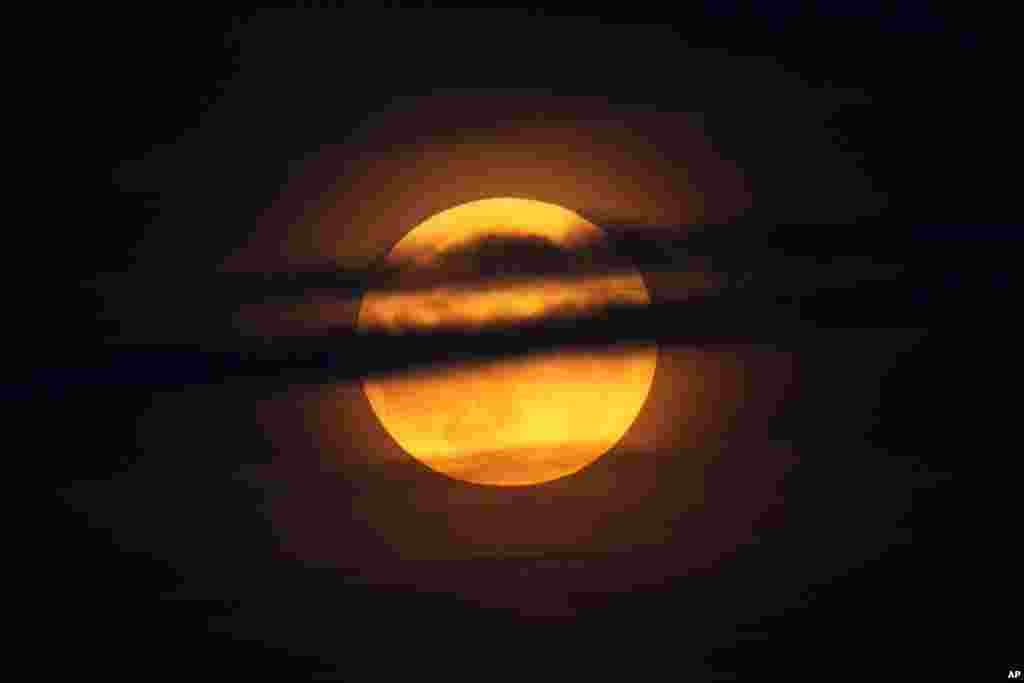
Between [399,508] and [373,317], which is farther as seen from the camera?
[399,508]

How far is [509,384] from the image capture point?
152 centimetres

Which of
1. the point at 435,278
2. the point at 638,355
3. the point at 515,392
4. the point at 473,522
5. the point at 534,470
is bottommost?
the point at 473,522

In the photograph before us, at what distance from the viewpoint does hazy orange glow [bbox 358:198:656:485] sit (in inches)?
59.7

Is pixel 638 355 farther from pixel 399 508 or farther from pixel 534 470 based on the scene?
pixel 399 508

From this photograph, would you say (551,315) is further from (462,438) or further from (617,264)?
(462,438)

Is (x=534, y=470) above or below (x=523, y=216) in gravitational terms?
below

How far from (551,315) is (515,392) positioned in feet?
0.91

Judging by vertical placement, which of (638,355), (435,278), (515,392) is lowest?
(515,392)

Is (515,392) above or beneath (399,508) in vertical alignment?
above

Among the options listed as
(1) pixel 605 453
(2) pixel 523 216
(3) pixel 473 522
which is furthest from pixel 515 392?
(2) pixel 523 216

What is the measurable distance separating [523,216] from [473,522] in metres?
1.06

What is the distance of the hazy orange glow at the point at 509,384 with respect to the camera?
1.52 m

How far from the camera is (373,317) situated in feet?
4.94

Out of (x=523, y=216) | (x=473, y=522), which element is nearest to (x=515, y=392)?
(x=473, y=522)
